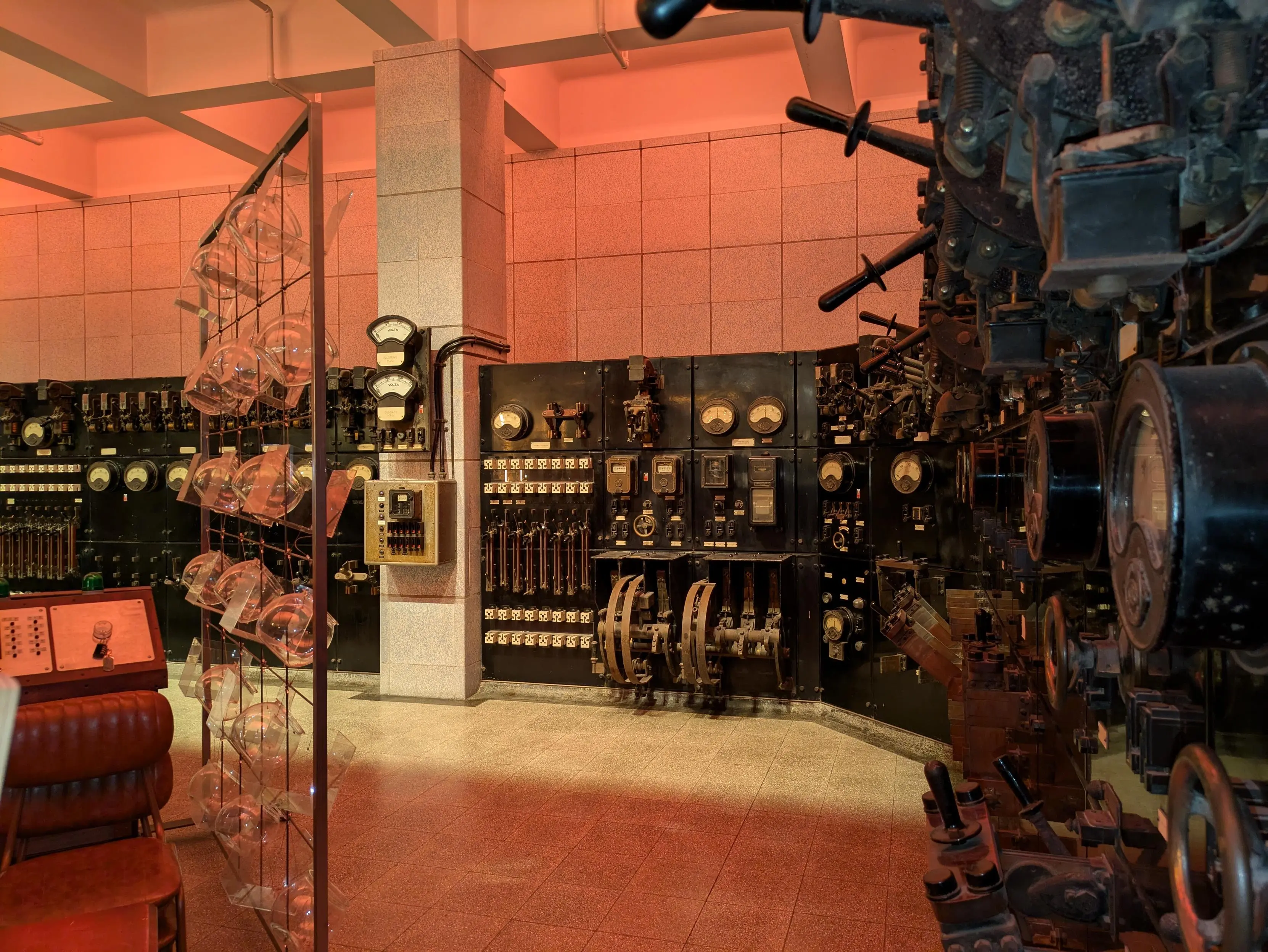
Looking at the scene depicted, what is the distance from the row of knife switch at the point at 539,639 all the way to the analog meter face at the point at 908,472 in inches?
113

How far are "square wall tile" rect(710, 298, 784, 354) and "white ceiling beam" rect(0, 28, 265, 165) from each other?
4.58 m

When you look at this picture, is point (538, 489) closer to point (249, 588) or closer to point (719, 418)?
point (719, 418)

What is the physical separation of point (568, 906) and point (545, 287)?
6678 mm

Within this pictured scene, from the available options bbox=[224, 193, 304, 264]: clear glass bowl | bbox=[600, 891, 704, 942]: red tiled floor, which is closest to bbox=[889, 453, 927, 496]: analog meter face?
bbox=[600, 891, 704, 942]: red tiled floor

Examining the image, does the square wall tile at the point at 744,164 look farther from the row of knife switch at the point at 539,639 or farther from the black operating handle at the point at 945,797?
the black operating handle at the point at 945,797

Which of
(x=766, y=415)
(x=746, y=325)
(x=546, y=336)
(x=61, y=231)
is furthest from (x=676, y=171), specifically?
(x=61, y=231)

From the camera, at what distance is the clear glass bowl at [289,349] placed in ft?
11.0

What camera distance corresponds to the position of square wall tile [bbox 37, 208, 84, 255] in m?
10.6

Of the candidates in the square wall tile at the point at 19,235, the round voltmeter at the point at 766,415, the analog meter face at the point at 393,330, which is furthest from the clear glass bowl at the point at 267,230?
the square wall tile at the point at 19,235

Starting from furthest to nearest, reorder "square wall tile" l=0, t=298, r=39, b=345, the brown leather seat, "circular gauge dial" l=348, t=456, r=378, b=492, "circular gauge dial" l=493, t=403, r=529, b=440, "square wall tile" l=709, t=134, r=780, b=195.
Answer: "square wall tile" l=0, t=298, r=39, b=345, "square wall tile" l=709, t=134, r=780, b=195, "circular gauge dial" l=348, t=456, r=378, b=492, "circular gauge dial" l=493, t=403, r=529, b=440, the brown leather seat

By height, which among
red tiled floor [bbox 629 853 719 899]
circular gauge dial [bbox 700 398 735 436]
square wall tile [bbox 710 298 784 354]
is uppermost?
square wall tile [bbox 710 298 784 354]

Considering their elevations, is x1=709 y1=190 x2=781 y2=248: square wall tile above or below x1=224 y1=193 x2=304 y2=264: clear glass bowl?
above

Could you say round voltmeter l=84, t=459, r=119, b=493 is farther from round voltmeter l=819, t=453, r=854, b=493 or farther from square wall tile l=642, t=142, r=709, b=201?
round voltmeter l=819, t=453, r=854, b=493

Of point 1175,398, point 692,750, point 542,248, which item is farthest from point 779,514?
point 1175,398
